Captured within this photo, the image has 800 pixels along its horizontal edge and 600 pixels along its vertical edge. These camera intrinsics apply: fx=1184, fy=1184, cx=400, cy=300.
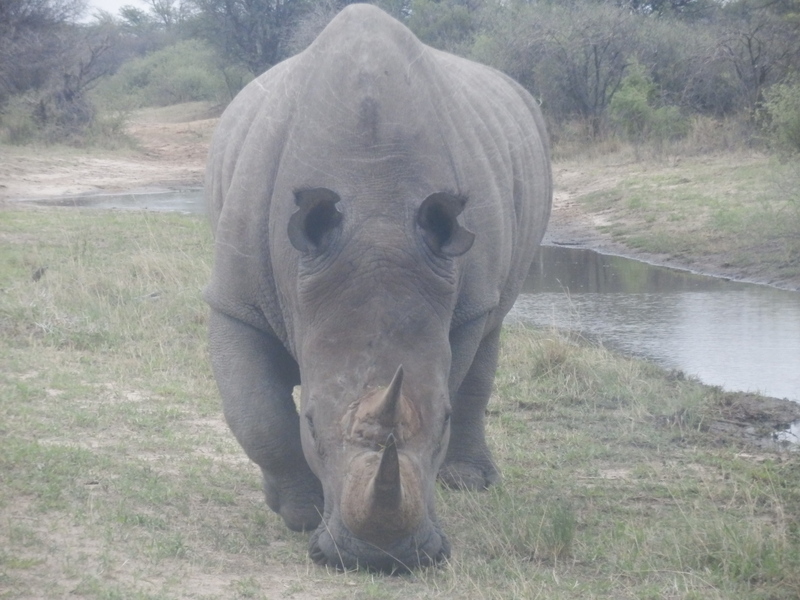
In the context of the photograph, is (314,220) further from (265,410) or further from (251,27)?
(251,27)

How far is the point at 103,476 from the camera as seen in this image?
17.7ft

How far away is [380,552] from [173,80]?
1599 inches

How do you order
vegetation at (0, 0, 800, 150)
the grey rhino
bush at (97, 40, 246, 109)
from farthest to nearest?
bush at (97, 40, 246, 109) → vegetation at (0, 0, 800, 150) → the grey rhino

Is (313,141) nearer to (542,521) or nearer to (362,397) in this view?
(362,397)

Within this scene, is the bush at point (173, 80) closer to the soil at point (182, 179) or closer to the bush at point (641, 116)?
the soil at point (182, 179)

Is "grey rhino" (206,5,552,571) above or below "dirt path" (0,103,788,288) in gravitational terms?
above

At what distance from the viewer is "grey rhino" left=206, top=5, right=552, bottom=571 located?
157 inches

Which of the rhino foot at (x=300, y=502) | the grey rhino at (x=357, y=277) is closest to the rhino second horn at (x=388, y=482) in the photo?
the grey rhino at (x=357, y=277)

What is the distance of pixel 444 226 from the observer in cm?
427

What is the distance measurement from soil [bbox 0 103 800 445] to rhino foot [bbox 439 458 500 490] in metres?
1.79

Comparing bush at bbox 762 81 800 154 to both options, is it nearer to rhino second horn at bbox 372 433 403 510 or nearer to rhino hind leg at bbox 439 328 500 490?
rhino hind leg at bbox 439 328 500 490

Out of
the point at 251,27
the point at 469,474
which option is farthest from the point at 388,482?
the point at 251,27

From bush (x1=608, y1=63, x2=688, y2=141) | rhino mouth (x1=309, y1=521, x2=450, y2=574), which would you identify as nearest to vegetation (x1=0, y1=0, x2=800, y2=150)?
bush (x1=608, y1=63, x2=688, y2=141)

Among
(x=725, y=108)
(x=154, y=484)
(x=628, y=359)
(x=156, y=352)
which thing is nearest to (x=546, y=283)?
(x=628, y=359)
